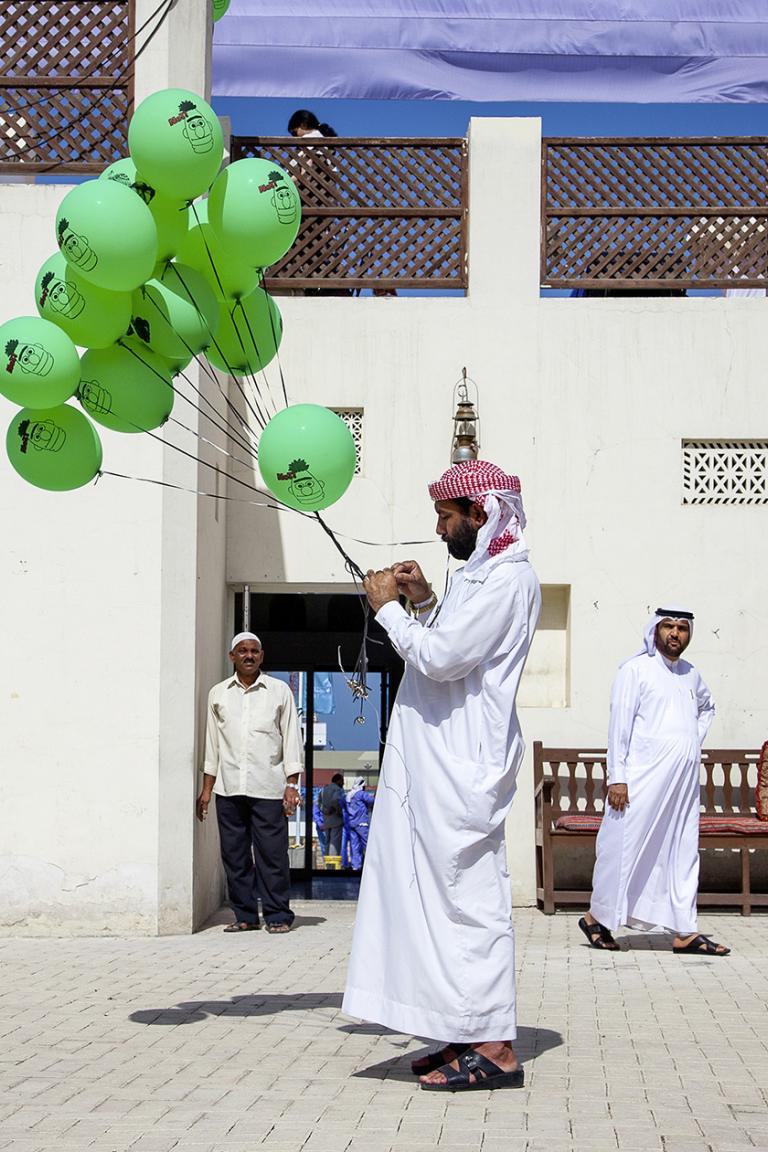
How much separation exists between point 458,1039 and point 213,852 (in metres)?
4.87

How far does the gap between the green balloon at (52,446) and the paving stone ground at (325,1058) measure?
1905 mm

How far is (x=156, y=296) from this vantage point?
17.0 feet

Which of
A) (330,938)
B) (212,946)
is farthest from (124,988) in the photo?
(330,938)

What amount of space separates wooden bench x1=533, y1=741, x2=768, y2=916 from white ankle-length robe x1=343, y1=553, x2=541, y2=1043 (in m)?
4.51

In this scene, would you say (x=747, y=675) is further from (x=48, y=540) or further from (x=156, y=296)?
(x=156, y=296)

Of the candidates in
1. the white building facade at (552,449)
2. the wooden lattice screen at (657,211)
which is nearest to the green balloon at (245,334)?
the white building facade at (552,449)

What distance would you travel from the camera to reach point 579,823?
357 inches

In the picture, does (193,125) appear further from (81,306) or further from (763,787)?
(763,787)

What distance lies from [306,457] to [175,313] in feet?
2.38

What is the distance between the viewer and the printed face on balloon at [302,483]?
197 inches

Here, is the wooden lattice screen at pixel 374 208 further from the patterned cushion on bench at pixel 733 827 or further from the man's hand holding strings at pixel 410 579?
the man's hand holding strings at pixel 410 579

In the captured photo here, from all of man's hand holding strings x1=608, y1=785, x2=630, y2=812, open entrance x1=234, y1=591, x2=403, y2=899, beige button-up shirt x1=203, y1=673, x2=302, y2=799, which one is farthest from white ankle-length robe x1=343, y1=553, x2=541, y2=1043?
open entrance x1=234, y1=591, x2=403, y2=899

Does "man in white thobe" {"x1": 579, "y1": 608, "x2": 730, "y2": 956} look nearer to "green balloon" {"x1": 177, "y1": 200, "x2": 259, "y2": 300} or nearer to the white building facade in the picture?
the white building facade

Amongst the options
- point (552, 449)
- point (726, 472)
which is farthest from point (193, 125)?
point (726, 472)
